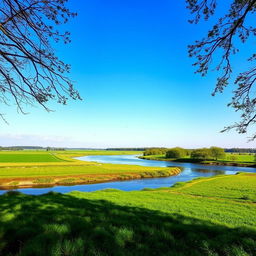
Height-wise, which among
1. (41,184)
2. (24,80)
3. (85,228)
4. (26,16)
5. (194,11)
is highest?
(194,11)

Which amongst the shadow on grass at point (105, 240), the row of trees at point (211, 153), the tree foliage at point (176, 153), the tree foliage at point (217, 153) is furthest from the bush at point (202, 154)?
the shadow on grass at point (105, 240)

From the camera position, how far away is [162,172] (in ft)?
143

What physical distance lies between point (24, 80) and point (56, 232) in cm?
462

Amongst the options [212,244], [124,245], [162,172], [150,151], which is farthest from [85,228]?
[150,151]

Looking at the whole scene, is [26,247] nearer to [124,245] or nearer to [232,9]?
[124,245]

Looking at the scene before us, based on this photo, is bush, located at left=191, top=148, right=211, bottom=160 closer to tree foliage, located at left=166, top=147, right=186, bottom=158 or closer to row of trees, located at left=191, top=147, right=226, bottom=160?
row of trees, located at left=191, top=147, right=226, bottom=160

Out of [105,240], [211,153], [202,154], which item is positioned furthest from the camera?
[202,154]

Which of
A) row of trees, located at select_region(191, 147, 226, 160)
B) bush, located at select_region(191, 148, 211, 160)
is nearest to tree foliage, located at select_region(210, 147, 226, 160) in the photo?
row of trees, located at select_region(191, 147, 226, 160)

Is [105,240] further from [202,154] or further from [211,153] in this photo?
[202,154]

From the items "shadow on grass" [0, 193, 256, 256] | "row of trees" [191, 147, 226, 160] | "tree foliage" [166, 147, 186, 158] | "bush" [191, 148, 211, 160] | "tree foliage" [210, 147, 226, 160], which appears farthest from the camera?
"tree foliage" [166, 147, 186, 158]

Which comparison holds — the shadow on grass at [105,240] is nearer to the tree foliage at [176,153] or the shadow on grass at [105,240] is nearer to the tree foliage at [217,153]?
the tree foliage at [217,153]

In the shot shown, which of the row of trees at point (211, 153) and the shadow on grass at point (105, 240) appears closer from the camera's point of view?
the shadow on grass at point (105, 240)

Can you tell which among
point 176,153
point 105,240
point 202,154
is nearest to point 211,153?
point 202,154

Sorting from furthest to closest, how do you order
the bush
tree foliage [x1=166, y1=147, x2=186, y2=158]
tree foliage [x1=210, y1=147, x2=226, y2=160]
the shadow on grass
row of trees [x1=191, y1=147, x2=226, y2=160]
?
1. tree foliage [x1=166, y1=147, x2=186, y2=158]
2. the bush
3. row of trees [x1=191, y1=147, x2=226, y2=160]
4. tree foliage [x1=210, y1=147, x2=226, y2=160]
5. the shadow on grass
